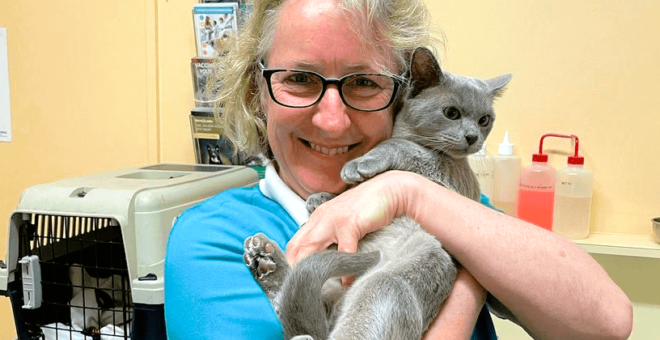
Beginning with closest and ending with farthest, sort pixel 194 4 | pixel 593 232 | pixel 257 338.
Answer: pixel 257 338, pixel 593 232, pixel 194 4

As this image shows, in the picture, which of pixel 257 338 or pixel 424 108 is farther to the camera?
pixel 424 108

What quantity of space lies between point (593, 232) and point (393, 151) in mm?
1101

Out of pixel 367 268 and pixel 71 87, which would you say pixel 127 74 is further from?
pixel 367 268

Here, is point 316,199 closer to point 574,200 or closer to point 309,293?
point 309,293

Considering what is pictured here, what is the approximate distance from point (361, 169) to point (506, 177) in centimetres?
97

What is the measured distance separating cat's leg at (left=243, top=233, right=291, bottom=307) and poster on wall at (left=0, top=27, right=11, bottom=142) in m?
1.99

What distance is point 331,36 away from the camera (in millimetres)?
1009

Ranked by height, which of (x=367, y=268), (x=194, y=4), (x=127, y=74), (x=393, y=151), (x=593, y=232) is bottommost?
(x=593, y=232)

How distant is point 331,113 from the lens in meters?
1.02

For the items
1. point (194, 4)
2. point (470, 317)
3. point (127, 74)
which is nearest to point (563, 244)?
point (470, 317)

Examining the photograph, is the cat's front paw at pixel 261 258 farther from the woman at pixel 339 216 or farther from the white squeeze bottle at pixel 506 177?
the white squeeze bottle at pixel 506 177

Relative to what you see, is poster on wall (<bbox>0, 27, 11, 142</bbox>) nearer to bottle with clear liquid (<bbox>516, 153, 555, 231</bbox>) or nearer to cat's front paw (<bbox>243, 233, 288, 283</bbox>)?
cat's front paw (<bbox>243, 233, 288, 283</bbox>)

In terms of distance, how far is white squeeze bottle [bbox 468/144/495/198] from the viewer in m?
1.81

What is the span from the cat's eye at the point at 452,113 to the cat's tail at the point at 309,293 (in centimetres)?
47
